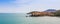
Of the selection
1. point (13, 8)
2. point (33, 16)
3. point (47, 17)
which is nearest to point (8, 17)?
point (33, 16)

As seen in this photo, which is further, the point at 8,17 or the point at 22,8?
the point at 8,17

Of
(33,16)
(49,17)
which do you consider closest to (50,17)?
(49,17)

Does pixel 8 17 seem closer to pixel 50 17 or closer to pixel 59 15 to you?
pixel 50 17

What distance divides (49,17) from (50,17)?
0.18 ft

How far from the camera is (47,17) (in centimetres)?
546

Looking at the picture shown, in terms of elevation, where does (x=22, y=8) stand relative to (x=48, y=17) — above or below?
above

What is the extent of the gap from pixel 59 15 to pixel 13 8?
11.0 ft

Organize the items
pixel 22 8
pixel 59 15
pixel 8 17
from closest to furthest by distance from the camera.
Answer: pixel 22 8 < pixel 59 15 < pixel 8 17

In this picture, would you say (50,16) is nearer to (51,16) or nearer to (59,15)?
(51,16)

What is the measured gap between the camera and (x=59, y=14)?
19.1 ft

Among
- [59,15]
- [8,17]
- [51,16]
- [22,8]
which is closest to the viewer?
[22,8]

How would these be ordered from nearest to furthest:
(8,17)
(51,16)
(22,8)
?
(22,8) → (51,16) → (8,17)

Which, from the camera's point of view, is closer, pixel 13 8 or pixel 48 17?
pixel 13 8

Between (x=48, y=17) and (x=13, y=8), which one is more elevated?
(x=13, y=8)
